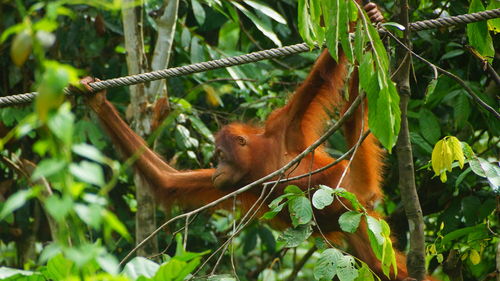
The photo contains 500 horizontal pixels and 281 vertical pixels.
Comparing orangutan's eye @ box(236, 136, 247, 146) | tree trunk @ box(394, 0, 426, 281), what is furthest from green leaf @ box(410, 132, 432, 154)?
tree trunk @ box(394, 0, 426, 281)

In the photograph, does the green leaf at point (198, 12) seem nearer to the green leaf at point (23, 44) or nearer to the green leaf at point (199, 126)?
the green leaf at point (199, 126)

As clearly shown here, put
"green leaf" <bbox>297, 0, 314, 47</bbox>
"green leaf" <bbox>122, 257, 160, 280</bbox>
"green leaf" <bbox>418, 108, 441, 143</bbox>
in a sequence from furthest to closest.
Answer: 1. "green leaf" <bbox>418, 108, 441, 143</bbox>
2. "green leaf" <bbox>297, 0, 314, 47</bbox>
3. "green leaf" <bbox>122, 257, 160, 280</bbox>

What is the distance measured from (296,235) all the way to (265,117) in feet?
7.43

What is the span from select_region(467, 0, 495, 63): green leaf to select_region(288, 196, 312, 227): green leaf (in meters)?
1.05

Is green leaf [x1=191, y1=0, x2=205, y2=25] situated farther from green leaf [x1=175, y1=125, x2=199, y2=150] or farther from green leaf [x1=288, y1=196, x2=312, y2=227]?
green leaf [x1=288, y1=196, x2=312, y2=227]

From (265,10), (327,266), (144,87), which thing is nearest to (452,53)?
(265,10)

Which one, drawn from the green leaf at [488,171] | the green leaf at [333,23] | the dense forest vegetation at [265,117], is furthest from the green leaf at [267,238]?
the green leaf at [333,23]

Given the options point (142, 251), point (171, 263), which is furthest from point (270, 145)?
point (171, 263)

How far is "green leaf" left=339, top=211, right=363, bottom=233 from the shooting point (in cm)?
250

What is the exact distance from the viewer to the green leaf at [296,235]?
2709 mm

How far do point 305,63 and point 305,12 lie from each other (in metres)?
3.24

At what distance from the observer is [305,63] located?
5.58 metres

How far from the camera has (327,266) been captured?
251 cm

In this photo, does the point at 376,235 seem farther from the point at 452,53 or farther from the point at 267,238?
the point at 267,238
